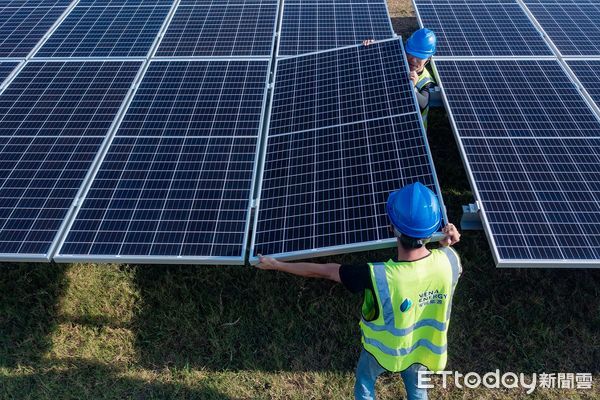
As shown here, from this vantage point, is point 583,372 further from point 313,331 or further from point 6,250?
point 6,250

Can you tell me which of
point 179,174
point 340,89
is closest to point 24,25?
point 179,174

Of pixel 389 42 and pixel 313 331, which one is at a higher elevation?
pixel 389 42

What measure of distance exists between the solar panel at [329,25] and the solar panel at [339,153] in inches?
39.5

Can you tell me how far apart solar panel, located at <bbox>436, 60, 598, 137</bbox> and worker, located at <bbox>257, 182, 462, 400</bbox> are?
2802mm

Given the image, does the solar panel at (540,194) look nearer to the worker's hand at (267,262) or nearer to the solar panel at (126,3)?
the worker's hand at (267,262)

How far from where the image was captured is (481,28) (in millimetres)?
8438

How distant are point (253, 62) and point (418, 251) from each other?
5.34m

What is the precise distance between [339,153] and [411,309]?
262 centimetres

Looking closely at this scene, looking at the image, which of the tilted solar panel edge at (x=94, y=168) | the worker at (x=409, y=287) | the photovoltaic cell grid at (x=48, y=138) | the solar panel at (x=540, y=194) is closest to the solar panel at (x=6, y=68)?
the photovoltaic cell grid at (x=48, y=138)

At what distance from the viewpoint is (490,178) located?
5465mm

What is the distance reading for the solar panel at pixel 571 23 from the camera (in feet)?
26.1

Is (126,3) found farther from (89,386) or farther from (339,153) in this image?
(89,386)

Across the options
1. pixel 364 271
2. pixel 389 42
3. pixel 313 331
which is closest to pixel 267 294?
pixel 313 331

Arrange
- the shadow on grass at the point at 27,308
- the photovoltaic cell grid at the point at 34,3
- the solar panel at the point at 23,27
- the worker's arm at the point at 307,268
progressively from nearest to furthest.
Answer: the worker's arm at the point at 307,268 → the shadow on grass at the point at 27,308 → the solar panel at the point at 23,27 → the photovoltaic cell grid at the point at 34,3
